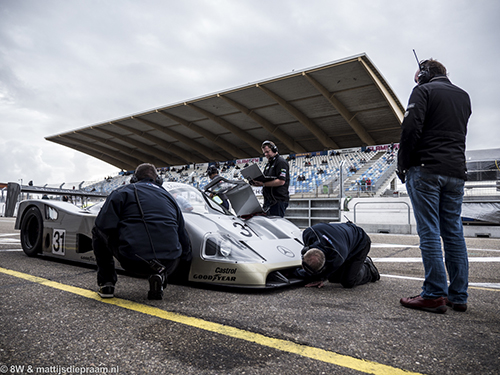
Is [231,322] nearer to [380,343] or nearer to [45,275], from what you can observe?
[380,343]

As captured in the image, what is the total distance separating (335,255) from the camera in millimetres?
2799

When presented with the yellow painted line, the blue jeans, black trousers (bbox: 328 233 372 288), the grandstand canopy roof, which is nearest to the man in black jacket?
the yellow painted line

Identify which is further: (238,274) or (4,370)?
(238,274)

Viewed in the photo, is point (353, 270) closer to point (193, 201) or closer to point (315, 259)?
point (315, 259)

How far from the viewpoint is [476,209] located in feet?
36.1

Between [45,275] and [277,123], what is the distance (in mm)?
26892

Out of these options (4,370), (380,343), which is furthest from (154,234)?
(380,343)

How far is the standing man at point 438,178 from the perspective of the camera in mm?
2490

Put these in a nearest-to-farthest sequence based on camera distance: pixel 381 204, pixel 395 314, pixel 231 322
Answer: pixel 231 322 < pixel 395 314 < pixel 381 204

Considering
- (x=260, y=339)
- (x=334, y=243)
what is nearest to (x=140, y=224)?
(x=260, y=339)

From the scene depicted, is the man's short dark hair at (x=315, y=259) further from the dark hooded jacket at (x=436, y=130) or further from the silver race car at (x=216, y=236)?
the dark hooded jacket at (x=436, y=130)

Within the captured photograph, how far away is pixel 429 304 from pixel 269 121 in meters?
27.3

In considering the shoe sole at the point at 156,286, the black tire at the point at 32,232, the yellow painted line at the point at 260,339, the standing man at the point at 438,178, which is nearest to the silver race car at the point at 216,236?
the black tire at the point at 32,232

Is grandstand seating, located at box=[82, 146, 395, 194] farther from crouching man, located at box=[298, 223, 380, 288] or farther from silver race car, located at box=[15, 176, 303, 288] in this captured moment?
crouching man, located at box=[298, 223, 380, 288]
